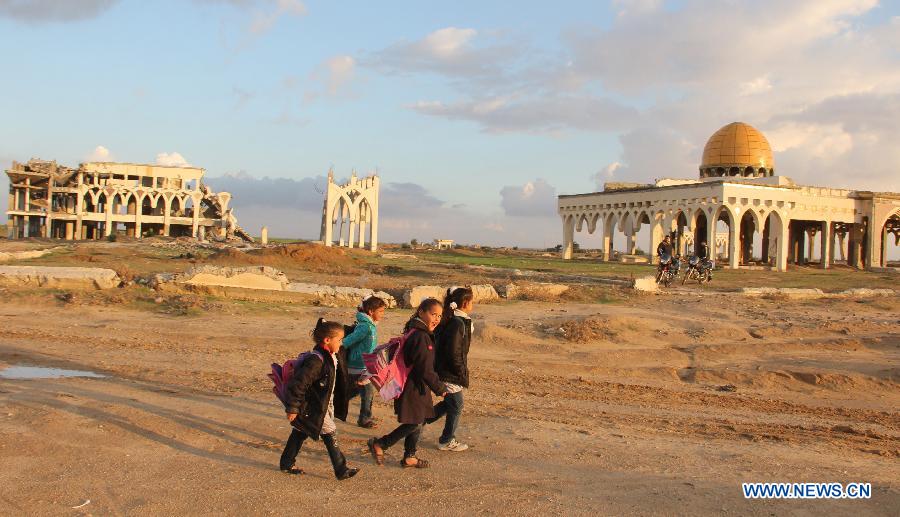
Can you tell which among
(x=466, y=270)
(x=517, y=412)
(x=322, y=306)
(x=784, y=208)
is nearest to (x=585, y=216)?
(x=784, y=208)

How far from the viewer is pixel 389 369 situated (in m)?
6.32

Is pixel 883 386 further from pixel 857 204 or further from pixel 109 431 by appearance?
pixel 857 204

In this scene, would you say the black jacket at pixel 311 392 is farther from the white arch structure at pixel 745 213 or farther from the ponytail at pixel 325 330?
the white arch structure at pixel 745 213

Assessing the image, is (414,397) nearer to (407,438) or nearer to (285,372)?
(407,438)

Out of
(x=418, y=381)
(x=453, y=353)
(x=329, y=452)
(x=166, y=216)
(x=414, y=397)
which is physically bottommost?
(x=329, y=452)

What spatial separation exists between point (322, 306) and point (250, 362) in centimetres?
658

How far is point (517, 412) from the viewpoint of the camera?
8406 millimetres

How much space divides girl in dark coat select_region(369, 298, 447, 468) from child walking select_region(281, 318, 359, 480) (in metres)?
0.47

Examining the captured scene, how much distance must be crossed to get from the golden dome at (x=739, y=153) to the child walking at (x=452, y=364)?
160 feet

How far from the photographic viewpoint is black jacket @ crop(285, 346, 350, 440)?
5789mm

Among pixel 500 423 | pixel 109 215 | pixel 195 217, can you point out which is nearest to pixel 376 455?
pixel 500 423

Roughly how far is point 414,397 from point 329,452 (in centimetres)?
87

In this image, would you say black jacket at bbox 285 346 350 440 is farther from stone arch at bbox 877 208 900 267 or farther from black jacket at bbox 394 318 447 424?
stone arch at bbox 877 208 900 267

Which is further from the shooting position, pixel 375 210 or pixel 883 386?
pixel 375 210
